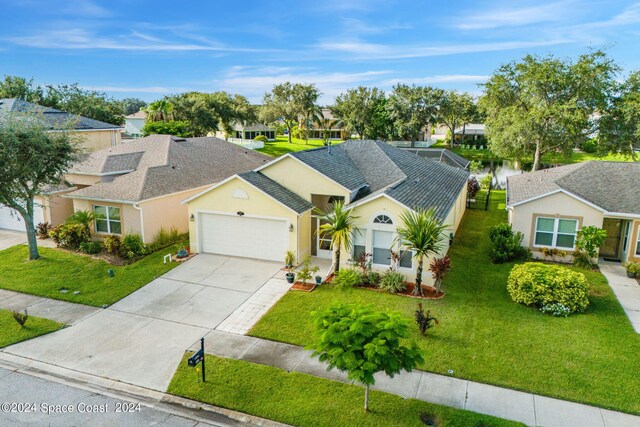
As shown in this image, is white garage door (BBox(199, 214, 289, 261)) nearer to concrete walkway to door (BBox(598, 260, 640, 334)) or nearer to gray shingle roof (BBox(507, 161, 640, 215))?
gray shingle roof (BBox(507, 161, 640, 215))

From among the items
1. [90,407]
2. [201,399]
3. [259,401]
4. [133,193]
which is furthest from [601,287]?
[133,193]

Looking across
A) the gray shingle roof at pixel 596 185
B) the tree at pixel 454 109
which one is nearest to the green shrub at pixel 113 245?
the gray shingle roof at pixel 596 185

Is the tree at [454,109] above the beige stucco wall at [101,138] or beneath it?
above

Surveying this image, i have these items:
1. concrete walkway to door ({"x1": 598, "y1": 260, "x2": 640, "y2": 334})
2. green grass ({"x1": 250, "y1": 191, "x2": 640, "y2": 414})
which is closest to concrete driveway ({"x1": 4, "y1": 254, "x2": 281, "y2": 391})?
green grass ({"x1": 250, "y1": 191, "x2": 640, "y2": 414})

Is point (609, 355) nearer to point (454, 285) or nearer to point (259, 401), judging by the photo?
point (454, 285)

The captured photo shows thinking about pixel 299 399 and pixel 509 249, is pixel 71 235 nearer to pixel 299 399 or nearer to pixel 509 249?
pixel 299 399

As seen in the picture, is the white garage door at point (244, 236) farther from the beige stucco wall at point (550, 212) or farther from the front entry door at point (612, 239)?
the front entry door at point (612, 239)
